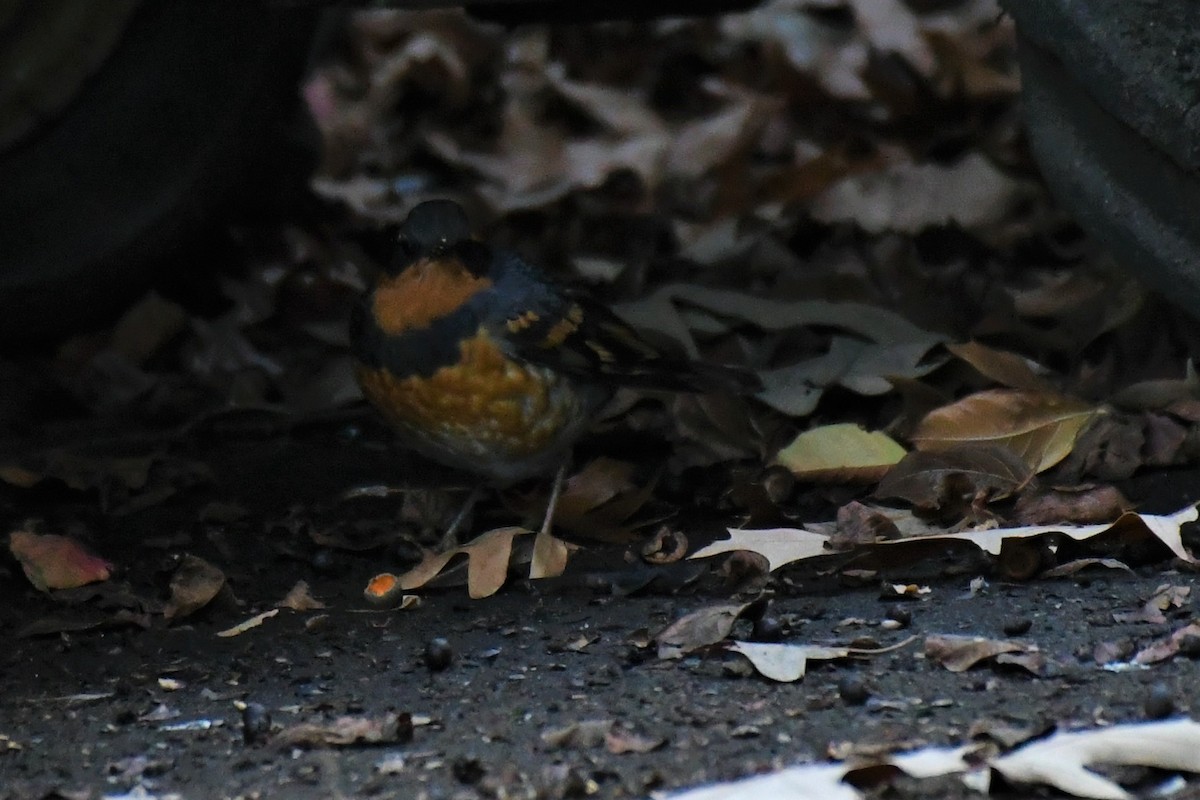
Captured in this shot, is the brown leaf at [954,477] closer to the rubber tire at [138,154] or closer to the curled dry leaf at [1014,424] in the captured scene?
the curled dry leaf at [1014,424]

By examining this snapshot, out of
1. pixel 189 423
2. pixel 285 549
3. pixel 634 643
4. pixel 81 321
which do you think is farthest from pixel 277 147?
pixel 634 643

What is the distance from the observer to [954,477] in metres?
3.51

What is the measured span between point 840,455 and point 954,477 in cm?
40

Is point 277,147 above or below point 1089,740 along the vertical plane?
above

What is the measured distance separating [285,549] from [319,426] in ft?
2.89

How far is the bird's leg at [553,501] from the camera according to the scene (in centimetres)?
377

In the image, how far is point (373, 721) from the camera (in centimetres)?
256

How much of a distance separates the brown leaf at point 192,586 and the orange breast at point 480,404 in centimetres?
65

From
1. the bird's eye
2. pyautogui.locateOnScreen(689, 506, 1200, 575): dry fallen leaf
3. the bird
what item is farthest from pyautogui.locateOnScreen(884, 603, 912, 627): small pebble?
the bird's eye

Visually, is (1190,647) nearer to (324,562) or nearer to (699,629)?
(699,629)

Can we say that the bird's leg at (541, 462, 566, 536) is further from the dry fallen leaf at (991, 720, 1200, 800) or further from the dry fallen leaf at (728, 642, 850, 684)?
the dry fallen leaf at (991, 720, 1200, 800)

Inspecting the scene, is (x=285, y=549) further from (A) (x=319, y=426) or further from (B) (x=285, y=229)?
(B) (x=285, y=229)

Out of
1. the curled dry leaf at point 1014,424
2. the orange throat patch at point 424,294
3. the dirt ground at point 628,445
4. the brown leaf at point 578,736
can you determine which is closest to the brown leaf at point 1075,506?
the dirt ground at point 628,445

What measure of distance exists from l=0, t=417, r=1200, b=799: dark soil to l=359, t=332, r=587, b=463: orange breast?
1.18 ft
